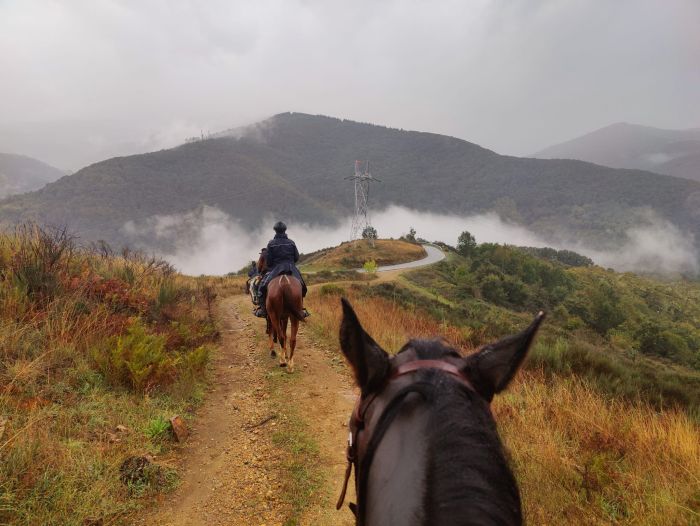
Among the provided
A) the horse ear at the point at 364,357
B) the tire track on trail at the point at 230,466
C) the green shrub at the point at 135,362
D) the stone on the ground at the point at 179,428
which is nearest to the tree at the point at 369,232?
the tire track on trail at the point at 230,466

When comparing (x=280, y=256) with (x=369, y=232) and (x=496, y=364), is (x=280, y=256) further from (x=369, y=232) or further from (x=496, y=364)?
(x=369, y=232)

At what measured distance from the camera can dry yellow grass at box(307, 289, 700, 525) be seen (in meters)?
3.00

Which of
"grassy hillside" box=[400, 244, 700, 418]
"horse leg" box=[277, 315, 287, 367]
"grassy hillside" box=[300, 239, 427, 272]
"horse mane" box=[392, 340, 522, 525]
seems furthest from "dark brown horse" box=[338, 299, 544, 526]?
"grassy hillside" box=[300, 239, 427, 272]

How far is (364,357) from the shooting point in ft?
4.21

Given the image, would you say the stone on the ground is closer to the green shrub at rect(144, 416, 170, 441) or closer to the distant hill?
the green shrub at rect(144, 416, 170, 441)

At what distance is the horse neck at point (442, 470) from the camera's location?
88 centimetres

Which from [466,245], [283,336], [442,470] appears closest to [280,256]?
[283,336]

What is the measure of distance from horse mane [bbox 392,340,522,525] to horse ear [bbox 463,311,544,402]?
0.19 m

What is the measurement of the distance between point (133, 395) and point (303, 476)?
248 centimetres

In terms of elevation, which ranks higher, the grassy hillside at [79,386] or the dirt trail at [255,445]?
the grassy hillside at [79,386]

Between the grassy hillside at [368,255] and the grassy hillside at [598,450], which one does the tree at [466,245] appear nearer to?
the grassy hillside at [368,255]

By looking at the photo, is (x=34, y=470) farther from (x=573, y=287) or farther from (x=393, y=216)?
(x=393, y=216)

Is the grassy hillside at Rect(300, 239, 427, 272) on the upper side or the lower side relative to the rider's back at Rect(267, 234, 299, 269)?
lower

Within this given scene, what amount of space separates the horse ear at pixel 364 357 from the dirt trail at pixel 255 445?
301 centimetres
